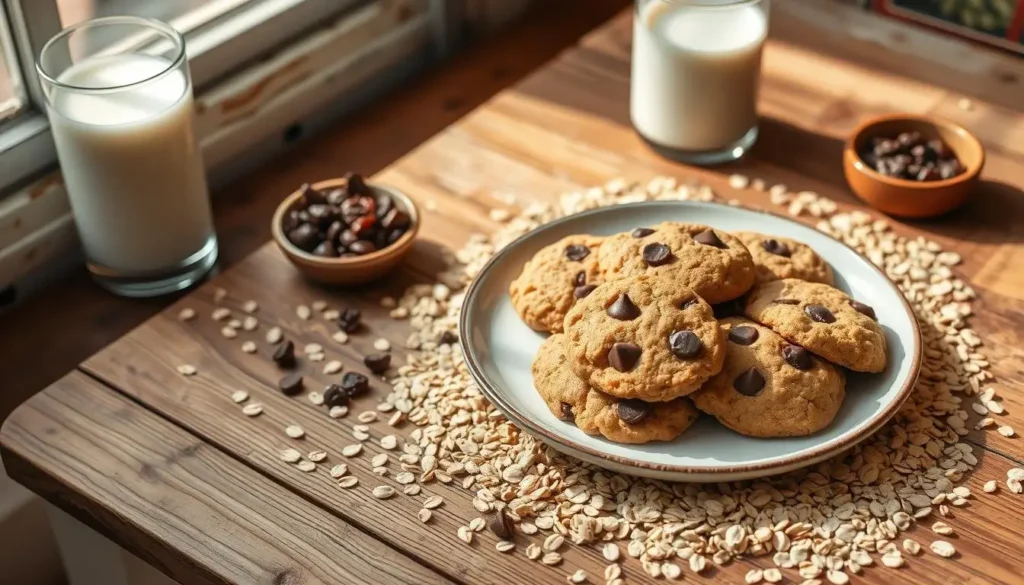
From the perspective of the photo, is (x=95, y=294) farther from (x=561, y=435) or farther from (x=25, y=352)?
(x=561, y=435)

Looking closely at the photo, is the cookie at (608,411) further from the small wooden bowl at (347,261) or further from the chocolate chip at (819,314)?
the small wooden bowl at (347,261)

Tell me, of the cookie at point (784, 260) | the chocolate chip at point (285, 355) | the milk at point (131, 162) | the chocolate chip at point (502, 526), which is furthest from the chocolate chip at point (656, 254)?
the milk at point (131, 162)

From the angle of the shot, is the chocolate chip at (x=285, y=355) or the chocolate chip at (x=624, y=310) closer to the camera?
the chocolate chip at (x=624, y=310)

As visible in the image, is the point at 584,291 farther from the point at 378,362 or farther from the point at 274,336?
the point at 274,336

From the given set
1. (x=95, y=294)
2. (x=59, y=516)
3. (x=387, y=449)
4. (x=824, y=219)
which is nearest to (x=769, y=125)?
(x=824, y=219)

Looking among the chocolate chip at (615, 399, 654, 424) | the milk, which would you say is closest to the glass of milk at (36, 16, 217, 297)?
the milk

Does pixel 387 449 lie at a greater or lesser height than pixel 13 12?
lesser

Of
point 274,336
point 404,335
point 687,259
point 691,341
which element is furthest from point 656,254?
point 274,336
